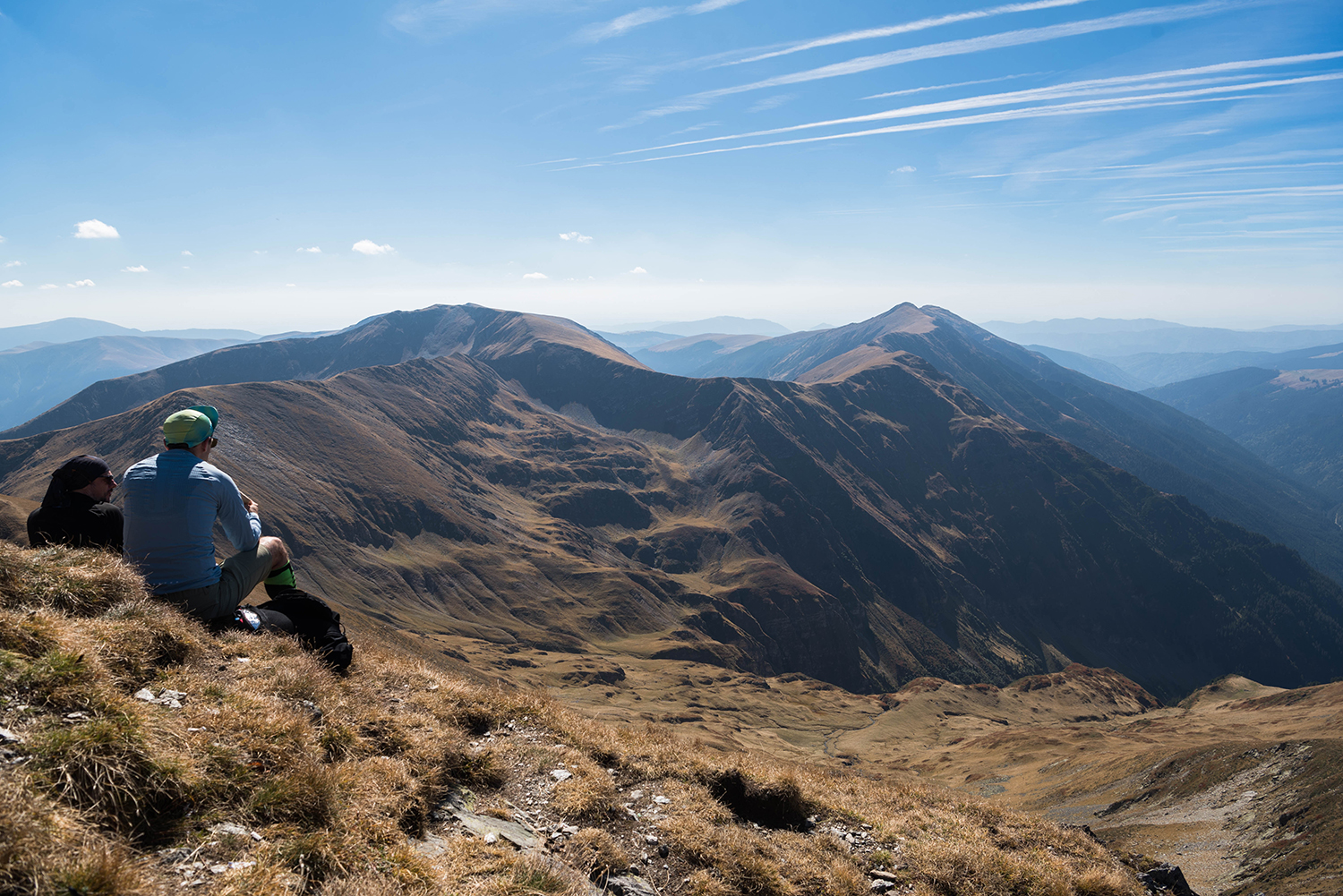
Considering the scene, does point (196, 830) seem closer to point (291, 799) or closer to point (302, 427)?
point (291, 799)

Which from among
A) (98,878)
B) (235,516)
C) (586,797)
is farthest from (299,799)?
(235,516)

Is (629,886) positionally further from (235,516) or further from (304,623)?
(235,516)

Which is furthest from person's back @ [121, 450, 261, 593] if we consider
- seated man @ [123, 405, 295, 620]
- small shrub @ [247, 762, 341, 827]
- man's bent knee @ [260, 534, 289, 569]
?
small shrub @ [247, 762, 341, 827]

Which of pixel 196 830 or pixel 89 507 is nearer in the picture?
pixel 196 830

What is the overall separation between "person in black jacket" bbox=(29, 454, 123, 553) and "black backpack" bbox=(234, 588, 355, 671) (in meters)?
2.25

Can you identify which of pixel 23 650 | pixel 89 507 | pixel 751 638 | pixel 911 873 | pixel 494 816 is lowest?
pixel 751 638

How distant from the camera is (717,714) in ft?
423

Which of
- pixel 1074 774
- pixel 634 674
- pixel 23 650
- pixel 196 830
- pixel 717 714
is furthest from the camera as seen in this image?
pixel 634 674

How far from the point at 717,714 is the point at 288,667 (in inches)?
5212

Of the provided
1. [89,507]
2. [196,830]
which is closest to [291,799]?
[196,830]

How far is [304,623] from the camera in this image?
10664 mm

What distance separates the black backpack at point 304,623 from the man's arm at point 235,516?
1.40 metres

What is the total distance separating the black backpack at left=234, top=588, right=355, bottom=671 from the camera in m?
A: 9.97

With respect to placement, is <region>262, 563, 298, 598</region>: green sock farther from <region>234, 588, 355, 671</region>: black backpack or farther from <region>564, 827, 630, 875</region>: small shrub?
<region>564, 827, 630, 875</region>: small shrub
